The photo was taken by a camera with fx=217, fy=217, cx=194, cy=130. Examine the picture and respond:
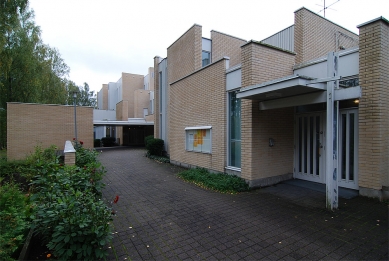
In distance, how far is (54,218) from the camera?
8.93 ft

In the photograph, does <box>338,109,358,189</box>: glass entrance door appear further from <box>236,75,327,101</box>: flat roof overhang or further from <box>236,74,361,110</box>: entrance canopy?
<box>236,75,327,101</box>: flat roof overhang

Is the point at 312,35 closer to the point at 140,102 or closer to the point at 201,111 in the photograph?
the point at 201,111

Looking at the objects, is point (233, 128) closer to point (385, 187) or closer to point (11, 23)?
point (385, 187)

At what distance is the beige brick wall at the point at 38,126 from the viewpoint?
45.3 feet

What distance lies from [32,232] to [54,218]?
658mm

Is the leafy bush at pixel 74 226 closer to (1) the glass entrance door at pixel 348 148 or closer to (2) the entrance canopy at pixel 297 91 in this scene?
(2) the entrance canopy at pixel 297 91

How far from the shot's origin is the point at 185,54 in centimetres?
1220

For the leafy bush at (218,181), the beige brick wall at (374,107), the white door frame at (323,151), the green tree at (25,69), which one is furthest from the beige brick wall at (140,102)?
the beige brick wall at (374,107)

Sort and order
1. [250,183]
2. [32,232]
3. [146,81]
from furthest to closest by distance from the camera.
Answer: [146,81] < [250,183] < [32,232]

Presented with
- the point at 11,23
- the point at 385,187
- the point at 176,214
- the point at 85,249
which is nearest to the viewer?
the point at 85,249

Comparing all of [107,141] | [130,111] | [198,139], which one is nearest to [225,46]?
[198,139]

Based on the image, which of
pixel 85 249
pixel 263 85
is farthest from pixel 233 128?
pixel 85 249

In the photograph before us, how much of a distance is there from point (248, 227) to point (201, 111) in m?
5.61

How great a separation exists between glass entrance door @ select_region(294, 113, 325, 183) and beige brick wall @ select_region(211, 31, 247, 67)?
6830mm
